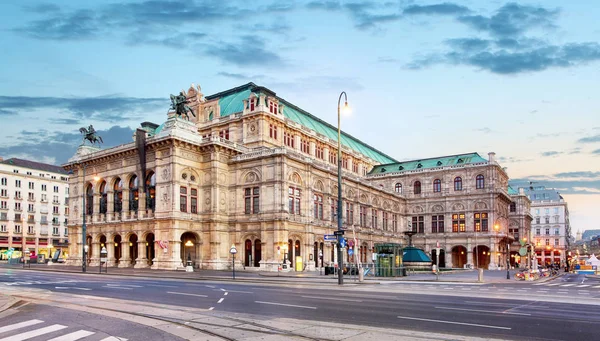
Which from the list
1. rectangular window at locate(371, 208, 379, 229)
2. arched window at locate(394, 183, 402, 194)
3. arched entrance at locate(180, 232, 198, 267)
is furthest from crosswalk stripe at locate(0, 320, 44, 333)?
arched window at locate(394, 183, 402, 194)

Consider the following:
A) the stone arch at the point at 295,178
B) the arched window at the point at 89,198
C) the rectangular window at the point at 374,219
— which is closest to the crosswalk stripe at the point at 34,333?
the stone arch at the point at 295,178

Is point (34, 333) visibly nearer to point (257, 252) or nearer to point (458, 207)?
point (257, 252)

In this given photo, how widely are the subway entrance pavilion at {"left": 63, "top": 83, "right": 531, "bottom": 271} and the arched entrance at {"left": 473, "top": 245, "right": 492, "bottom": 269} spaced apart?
149 cm

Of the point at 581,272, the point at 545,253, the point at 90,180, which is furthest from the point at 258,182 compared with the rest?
the point at 545,253

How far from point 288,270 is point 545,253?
12243cm

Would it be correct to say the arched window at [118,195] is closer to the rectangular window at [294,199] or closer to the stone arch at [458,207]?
the rectangular window at [294,199]

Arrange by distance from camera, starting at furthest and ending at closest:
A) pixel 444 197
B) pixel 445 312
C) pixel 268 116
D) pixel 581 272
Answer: pixel 444 197 < pixel 581 272 < pixel 268 116 < pixel 445 312

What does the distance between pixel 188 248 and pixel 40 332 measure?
176 ft

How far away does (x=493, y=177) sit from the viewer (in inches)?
3720

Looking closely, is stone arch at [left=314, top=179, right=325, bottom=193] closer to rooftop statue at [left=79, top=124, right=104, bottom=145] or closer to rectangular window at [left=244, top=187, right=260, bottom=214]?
rectangular window at [left=244, top=187, right=260, bottom=214]

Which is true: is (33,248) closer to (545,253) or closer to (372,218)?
(372,218)

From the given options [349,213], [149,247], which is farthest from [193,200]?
[349,213]

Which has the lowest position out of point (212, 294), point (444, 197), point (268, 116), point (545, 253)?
point (545, 253)

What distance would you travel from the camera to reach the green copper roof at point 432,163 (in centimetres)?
10056
